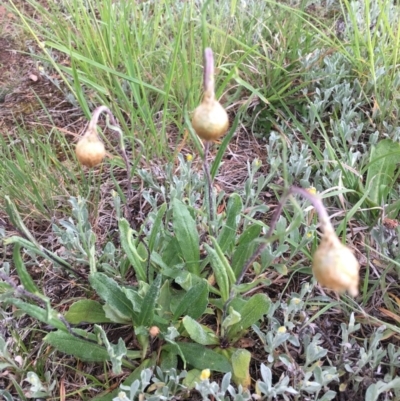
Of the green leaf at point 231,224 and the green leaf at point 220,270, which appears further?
the green leaf at point 231,224

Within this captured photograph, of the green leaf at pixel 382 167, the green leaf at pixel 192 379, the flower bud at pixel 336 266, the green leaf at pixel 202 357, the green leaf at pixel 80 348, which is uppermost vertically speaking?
the flower bud at pixel 336 266

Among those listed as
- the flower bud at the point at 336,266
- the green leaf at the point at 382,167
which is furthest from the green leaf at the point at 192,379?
the green leaf at the point at 382,167

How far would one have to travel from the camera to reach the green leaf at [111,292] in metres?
1.46

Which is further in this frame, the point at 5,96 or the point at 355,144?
the point at 5,96

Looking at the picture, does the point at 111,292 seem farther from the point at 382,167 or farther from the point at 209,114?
the point at 382,167

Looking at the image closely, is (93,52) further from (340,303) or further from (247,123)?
(340,303)

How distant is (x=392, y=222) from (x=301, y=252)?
34 cm

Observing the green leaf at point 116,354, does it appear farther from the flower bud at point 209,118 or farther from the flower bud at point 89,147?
the flower bud at point 209,118

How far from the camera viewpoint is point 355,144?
2.07 m

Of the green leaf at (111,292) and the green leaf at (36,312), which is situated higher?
the green leaf at (36,312)

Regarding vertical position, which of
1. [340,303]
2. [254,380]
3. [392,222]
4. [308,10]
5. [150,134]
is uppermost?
[308,10]

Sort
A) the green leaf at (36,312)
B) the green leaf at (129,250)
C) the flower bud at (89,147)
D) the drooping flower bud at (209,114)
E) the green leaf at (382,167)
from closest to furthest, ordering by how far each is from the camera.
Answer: the drooping flower bud at (209,114) < the flower bud at (89,147) < the green leaf at (36,312) < the green leaf at (129,250) < the green leaf at (382,167)

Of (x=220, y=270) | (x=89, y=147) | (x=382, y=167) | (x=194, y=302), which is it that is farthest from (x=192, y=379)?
(x=382, y=167)

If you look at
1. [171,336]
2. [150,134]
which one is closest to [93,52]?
[150,134]
